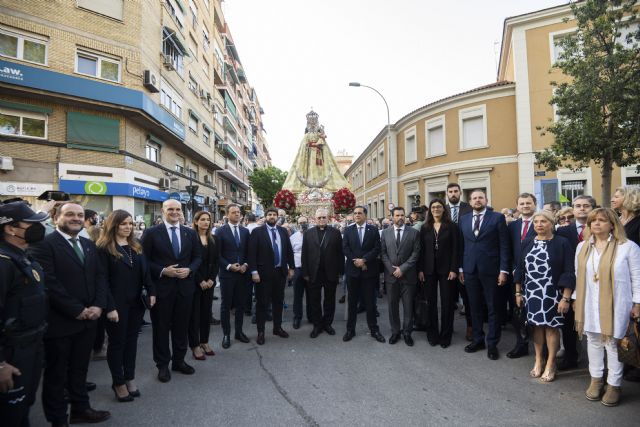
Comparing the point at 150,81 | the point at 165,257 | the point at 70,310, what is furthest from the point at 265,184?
the point at 70,310

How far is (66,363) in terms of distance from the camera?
3.18 metres

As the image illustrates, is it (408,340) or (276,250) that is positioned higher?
(276,250)

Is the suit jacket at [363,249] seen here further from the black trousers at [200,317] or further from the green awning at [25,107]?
the green awning at [25,107]

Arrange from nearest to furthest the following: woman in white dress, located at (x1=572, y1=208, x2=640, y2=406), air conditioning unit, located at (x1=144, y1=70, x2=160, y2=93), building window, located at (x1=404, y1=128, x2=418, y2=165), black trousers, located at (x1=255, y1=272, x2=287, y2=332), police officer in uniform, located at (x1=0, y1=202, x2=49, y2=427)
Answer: police officer in uniform, located at (x1=0, y1=202, x2=49, y2=427)
woman in white dress, located at (x1=572, y1=208, x2=640, y2=406)
black trousers, located at (x1=255, y1=272, x2=287, y2=332)
air conditioning unit, located at (x1=144, y1=70, x2=160, y2=93)
building window, located at (x1=404, y1=128, x2=418, y2=165)

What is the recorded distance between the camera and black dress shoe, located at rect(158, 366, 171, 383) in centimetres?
418

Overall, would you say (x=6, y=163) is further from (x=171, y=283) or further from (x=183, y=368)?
(x=183, y=368)

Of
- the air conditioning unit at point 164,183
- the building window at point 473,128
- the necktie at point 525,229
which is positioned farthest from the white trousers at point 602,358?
the air conditioning unit at point 164,183

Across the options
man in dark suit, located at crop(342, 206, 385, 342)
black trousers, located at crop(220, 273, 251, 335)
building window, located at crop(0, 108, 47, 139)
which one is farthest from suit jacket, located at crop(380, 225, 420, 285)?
building window, located at crop(0, 108, 47, 139)

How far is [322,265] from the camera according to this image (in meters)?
6.22

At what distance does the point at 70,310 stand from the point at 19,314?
2.30 ft

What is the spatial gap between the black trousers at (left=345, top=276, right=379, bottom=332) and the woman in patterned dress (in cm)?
223

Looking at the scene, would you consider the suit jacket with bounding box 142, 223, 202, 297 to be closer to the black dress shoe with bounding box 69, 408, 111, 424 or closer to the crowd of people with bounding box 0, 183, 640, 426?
the crowd of people with bounding box 0, 183, 640, 426

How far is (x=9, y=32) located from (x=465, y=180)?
2198 cm

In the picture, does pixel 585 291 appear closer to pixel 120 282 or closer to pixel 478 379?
pixel 478 379
